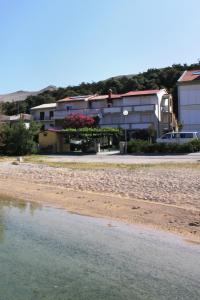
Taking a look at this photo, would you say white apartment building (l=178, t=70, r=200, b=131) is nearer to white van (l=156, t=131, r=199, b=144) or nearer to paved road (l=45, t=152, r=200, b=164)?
white van (l=156, t=131, r=199, b=144)

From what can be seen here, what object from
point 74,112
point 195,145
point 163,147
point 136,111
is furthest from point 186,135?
point 74,112

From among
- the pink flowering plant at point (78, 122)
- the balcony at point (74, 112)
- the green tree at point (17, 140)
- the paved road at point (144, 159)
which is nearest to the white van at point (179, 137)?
the paved road at point (144, 159)

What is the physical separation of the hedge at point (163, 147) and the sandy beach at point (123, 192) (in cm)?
1298

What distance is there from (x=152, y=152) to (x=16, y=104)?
280ft

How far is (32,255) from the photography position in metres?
12.2

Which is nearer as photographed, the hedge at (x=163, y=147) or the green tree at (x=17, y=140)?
the hedge at (x=163, y=147)

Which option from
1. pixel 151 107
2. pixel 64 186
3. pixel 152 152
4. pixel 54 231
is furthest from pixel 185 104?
pixel 54 231

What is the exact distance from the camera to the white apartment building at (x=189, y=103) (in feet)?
209

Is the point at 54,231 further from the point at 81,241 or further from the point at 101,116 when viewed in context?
the point at 101,116

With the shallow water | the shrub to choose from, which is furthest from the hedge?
the shallow water

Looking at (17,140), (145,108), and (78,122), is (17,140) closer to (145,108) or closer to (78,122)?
(78,122)

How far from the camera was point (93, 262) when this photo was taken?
Result: 11.4 metres

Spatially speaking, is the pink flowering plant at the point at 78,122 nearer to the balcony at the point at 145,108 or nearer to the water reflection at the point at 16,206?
the balcony at the point at 145,108

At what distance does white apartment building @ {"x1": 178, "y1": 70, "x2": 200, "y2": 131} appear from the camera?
6366cm
